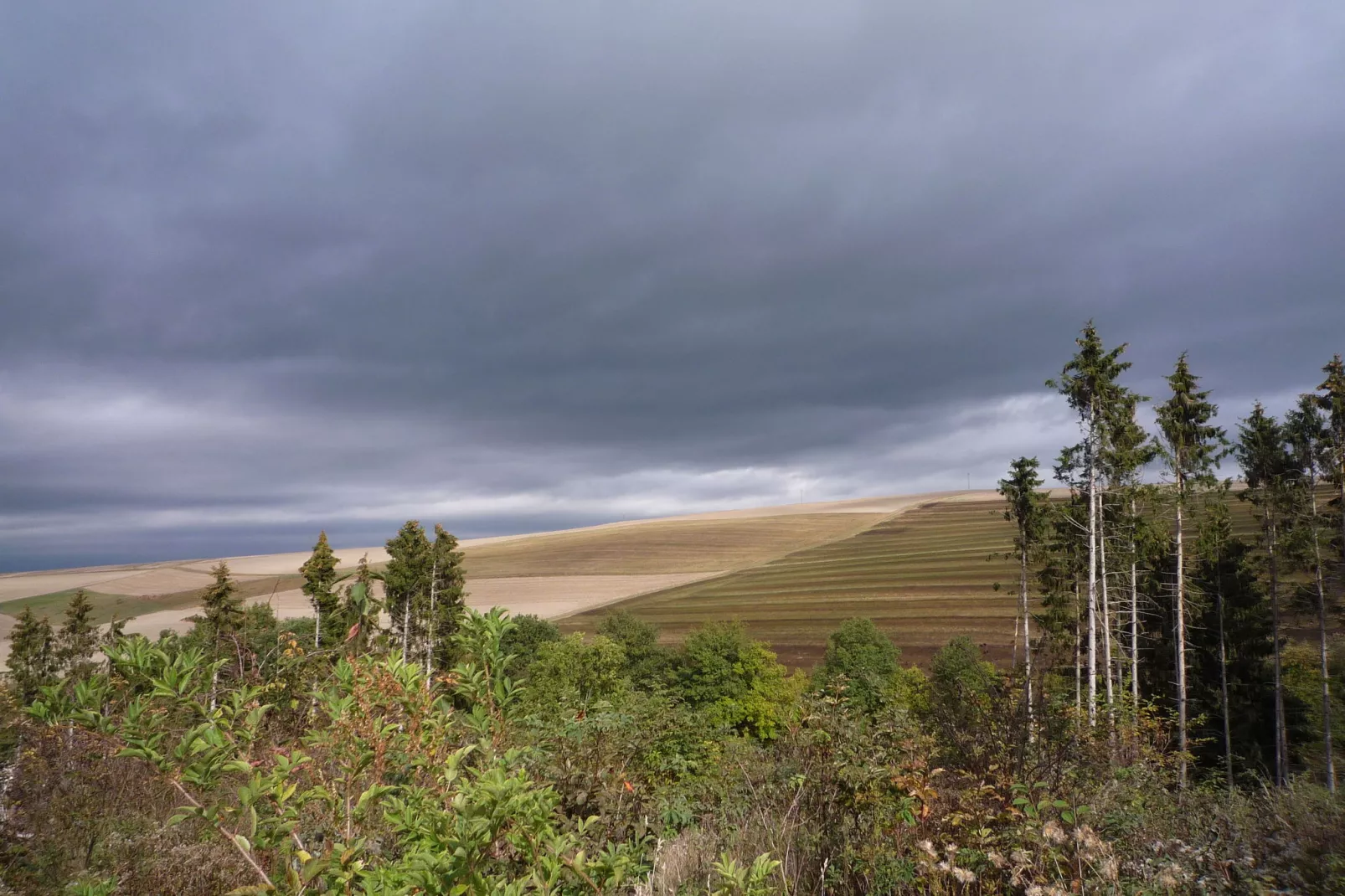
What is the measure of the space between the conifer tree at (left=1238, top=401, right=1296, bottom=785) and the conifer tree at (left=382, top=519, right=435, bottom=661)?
5220 centimetres

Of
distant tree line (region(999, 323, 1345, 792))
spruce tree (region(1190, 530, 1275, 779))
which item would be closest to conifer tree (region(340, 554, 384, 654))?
distant tree line (region(999, 323, 1345, 792))

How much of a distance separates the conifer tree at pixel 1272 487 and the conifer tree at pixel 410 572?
52.2 m

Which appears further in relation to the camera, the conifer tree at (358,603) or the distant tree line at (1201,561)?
the distant tree line at (1201,561)

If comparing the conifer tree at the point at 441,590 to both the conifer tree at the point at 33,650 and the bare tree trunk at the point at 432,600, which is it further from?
the conifer tree at the point at 33,650

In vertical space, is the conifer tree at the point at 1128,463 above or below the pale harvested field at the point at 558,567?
above

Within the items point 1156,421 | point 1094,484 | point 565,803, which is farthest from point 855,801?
point 1156,421

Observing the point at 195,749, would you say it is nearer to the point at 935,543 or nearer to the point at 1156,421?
the point at 1156,421

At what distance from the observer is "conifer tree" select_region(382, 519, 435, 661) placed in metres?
50.7

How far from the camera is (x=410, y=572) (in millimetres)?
50875

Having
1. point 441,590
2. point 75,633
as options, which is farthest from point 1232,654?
point 75,633

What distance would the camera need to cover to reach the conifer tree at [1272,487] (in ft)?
103

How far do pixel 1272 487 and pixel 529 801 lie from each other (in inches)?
1651

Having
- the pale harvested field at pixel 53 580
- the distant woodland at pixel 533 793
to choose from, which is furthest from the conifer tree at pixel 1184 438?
the pale harvested field at pixel 53 580

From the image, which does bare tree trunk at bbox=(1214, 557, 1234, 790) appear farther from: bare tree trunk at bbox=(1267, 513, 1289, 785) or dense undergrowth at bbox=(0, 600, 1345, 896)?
dense undergrowth at bbox=(0, 600, 1345, 896)
